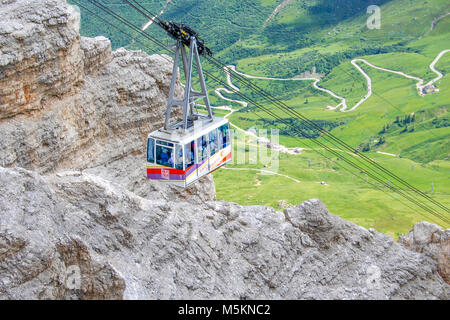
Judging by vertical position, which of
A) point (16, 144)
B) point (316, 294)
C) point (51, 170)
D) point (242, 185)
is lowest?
point (242, 185)

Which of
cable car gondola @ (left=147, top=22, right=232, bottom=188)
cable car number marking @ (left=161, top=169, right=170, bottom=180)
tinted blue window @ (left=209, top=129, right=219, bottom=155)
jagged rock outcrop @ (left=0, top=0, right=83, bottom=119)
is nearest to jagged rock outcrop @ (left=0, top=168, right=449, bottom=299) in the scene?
cable car gondola @ (left=147, top=22, right=232, bottom=188)

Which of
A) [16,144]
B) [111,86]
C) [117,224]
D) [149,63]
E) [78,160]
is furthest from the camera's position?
[149,63]

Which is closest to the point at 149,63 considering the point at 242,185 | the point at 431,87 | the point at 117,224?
the point at 117,224

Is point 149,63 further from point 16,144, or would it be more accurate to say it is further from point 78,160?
point 16,144

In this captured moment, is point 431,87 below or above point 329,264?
below

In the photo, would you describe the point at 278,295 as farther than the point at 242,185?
No

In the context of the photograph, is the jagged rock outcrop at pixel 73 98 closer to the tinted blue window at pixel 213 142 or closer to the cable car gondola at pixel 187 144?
the cable car gondola at pixel 187 144

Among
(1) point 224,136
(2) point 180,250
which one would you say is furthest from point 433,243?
(1) point 224,136
